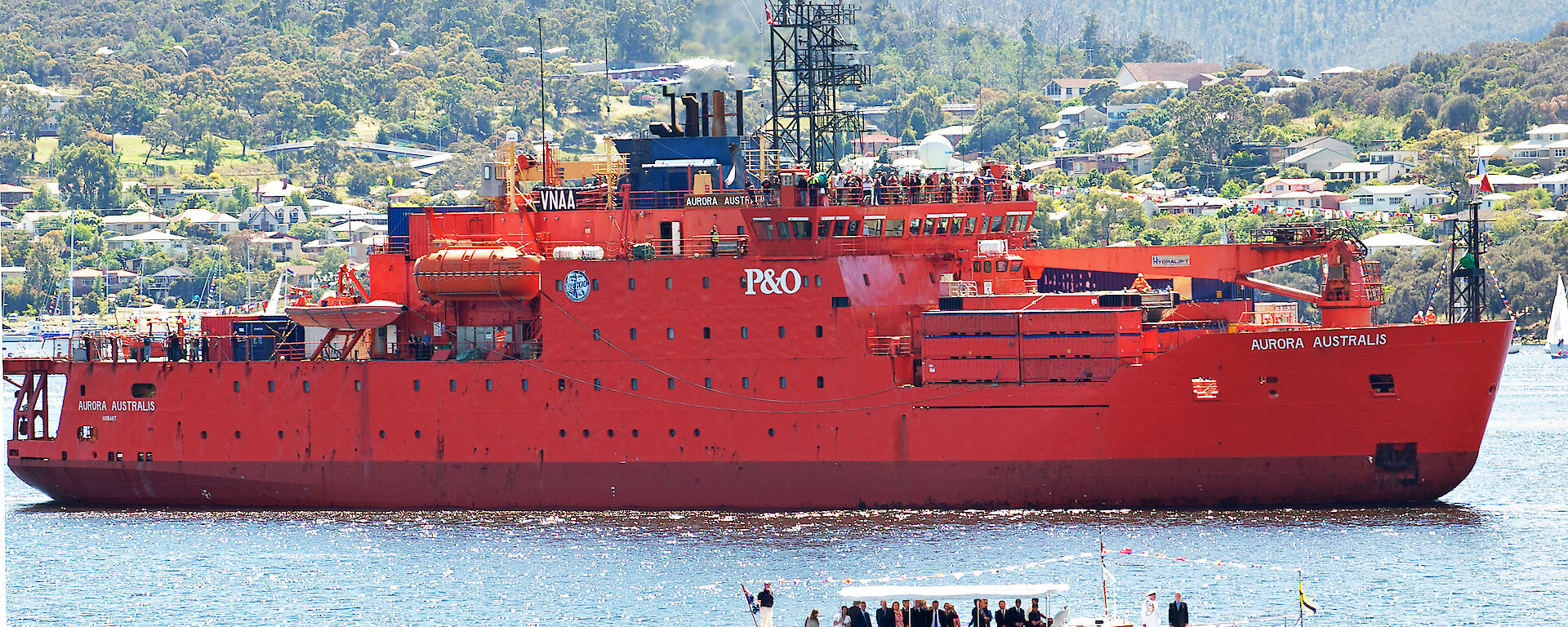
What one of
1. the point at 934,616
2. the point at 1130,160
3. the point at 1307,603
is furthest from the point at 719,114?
the point at 1130,160

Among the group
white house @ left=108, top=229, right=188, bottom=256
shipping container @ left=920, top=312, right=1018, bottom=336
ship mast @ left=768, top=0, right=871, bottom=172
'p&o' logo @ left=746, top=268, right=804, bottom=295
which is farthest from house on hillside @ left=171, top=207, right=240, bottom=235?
shipping container @ left=920, top=312, right=1018, bottom=336

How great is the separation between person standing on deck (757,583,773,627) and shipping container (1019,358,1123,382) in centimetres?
959

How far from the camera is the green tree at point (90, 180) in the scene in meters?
141

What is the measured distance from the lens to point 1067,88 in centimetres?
17500

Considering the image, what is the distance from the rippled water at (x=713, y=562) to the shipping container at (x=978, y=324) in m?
3.24

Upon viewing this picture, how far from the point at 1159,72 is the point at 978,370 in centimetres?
14004

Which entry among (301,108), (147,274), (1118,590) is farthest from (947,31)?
(1118,590)

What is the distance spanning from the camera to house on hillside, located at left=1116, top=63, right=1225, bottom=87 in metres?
173

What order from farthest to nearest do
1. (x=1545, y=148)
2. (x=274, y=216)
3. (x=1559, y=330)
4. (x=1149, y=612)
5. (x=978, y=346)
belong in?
(x=274, y=216), (x=1545, y=148), (x=1559, y=330), (x=978, y=346), (x=1149, y=612)

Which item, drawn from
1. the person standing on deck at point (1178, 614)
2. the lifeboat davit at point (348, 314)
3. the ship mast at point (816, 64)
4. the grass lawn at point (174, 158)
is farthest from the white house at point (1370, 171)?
the person standing on deck at point (1178, 614)

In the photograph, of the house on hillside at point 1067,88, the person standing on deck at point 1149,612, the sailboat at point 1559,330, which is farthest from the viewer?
the house on hillside at point 1067,88

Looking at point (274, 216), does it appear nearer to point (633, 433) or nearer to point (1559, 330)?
point (1559, 330)

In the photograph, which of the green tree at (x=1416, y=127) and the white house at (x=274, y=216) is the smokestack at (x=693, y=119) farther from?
the green tree at (x=1416, y=127)

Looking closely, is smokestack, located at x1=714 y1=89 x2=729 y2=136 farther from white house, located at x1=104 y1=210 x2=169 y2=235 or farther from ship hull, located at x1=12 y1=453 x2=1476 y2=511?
white house, located at x1=104 y1=210 x2=169 y2=235
